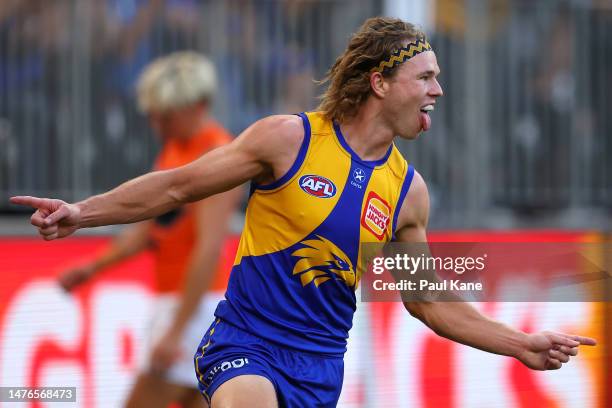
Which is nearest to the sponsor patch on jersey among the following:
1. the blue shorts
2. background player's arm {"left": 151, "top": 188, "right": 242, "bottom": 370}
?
the blue shorts

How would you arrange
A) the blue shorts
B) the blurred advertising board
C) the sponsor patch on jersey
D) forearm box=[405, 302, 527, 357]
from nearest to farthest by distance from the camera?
the blue shorts < the sponsor patch on jersey < forearm box=[405, 302, 527, 357] < the blurred advertising board

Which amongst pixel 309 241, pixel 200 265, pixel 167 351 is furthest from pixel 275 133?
pixel 167 351

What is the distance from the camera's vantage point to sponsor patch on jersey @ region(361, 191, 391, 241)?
483 centimetres

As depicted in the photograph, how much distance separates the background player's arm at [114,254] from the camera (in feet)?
21.8

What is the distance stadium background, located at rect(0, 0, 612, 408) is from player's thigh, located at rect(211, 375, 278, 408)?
7.41 feet

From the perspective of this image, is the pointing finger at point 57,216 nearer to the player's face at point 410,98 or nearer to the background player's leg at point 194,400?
the player's face at point 410,98

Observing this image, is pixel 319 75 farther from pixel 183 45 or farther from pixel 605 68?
pixel 605 68

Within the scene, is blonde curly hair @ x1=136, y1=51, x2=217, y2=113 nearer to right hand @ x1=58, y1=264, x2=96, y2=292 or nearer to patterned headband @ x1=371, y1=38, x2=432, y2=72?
right hand @ x1=58, y1=264, x2=96, y2=292

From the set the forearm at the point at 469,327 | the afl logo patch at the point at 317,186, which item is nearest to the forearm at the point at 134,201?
the afl logo patch at the point at 317,186

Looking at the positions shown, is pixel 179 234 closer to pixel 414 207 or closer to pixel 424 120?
pixel 414 207

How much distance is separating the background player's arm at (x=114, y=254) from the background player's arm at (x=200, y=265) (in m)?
0.46

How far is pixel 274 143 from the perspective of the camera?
15.5 feet

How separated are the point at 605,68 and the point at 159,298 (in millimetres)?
5380

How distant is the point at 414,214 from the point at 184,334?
199cm
